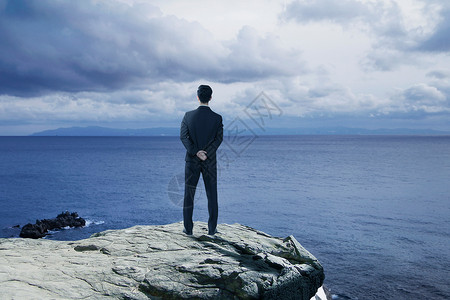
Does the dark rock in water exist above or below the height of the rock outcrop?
below

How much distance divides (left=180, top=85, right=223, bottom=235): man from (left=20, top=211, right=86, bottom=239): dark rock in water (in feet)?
105

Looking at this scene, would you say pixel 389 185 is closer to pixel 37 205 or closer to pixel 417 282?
pixel 417 282

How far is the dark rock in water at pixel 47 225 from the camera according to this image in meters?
35.5

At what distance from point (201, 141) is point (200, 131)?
0.31 meters

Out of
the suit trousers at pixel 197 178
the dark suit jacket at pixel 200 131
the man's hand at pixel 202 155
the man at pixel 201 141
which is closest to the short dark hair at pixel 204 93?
the man at pixel 201 141

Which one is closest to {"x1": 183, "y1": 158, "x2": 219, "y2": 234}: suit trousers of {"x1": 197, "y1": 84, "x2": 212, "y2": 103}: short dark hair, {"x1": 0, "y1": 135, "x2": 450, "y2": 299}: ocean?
{"x1": 0, "y1": 135, "x2": 450, "y2": 299}: ocean

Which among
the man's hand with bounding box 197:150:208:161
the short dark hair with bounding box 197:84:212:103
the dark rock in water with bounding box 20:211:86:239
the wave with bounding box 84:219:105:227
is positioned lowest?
the wave with bounding box 84:219:105:227

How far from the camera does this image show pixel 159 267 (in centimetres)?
848

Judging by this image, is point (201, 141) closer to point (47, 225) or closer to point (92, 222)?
point (47, 225)

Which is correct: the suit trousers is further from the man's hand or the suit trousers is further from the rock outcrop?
the rock outcrop

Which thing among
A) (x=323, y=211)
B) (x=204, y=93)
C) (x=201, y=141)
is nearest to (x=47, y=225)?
(x=323, y=211)

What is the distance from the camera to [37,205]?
51.7 metres

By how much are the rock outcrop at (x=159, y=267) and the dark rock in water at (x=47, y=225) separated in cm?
2836

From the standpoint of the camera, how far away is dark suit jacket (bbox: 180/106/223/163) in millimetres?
10148
